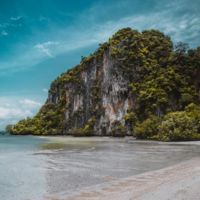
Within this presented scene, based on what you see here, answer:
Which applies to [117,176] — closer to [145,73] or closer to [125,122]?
[125,122]

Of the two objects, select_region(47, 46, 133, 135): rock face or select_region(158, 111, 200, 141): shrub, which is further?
select_region(47, 46, 133, 135): rock face

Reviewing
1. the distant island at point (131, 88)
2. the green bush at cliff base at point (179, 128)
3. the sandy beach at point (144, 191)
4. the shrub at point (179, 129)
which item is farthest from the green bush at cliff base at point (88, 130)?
the sandy beach at point (144, 191)

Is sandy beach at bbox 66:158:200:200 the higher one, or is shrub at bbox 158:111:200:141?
shrub at bbox 158:111:200:141

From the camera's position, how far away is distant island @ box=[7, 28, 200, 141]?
7344 cm

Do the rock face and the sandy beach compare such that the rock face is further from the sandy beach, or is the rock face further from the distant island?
the sandy beach

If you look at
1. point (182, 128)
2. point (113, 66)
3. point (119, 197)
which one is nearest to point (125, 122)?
point (113, 66)

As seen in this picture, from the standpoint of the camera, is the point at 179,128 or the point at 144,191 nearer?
the point at 144,191

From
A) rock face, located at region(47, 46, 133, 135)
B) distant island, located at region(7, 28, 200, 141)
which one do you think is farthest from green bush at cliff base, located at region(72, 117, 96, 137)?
rock face, located at region(47, 46, 133, 135)

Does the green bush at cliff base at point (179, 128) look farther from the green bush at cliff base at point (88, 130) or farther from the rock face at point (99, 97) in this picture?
the green bush at cliff base at point (88, 130)

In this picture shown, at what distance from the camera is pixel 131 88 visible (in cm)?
8094

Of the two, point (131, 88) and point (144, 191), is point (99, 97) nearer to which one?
point (131, 88)

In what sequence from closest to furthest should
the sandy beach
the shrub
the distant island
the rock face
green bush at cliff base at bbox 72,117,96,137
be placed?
the sandy beach → the shrub → the distant island → the rock face → green bush at cliff base at bbox 72,117,96,137

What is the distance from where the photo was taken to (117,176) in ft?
50.2

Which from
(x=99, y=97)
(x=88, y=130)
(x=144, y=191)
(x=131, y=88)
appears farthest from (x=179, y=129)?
(x=144, y=191)
